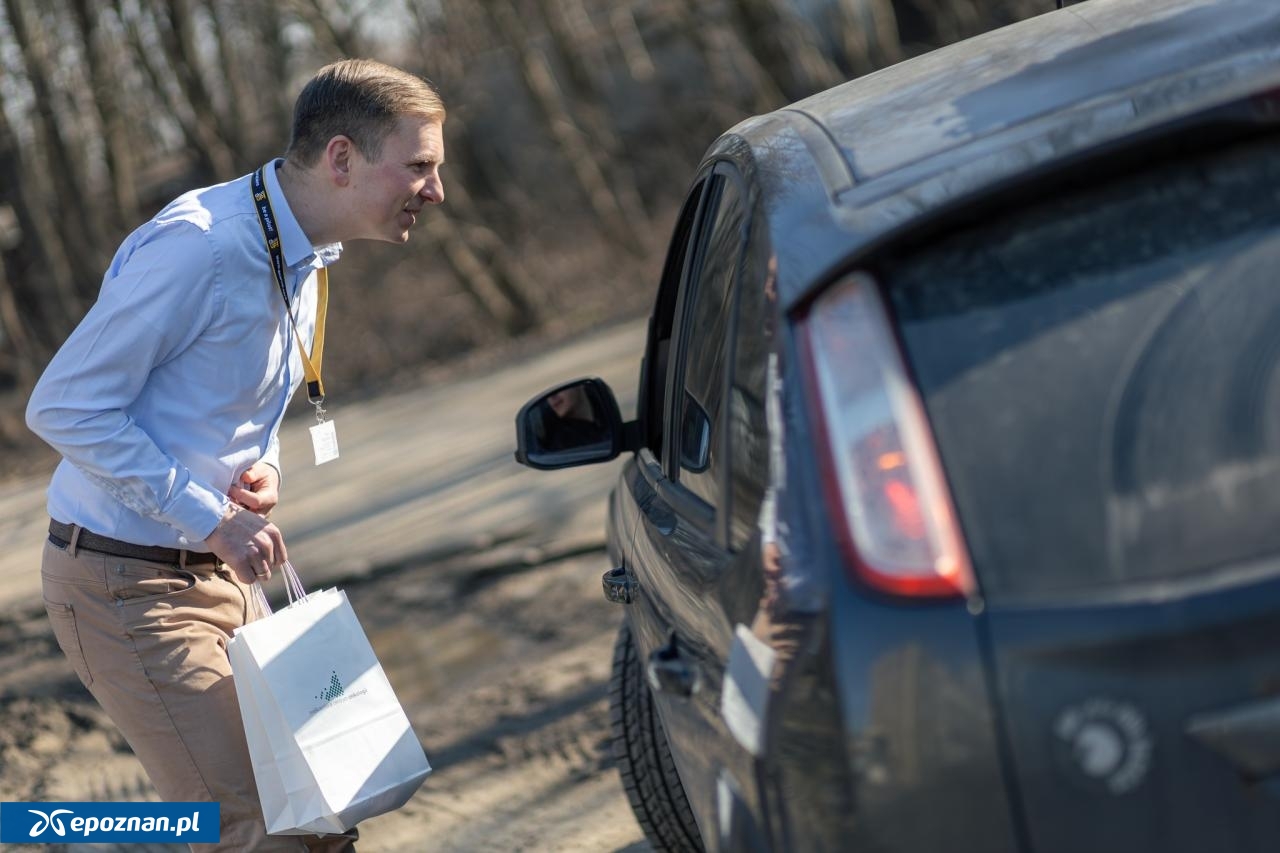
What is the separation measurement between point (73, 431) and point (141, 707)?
63 centimetres

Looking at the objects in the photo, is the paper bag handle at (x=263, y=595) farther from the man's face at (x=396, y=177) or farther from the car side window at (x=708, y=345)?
the car side window at (x=708, y=345)

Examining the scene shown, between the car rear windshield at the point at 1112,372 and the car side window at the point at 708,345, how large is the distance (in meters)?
0.60

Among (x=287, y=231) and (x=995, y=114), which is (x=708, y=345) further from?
(x=287, y=231)

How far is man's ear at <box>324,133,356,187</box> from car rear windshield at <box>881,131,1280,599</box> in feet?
5.24

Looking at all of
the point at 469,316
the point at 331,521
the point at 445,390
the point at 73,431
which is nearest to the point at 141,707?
the point at 73,431

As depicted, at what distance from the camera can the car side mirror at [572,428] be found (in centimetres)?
355

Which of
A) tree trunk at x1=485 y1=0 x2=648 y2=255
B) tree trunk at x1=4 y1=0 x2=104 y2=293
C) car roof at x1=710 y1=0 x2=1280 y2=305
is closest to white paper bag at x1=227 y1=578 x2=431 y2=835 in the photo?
car roof at x1=710 y1=0 x2=1280 y2=305

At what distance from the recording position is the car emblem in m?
1.59

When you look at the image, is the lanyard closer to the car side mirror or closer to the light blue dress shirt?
the light blue dress shirt

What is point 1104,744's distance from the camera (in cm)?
160

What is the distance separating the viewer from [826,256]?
1870mm

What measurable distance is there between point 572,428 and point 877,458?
76.7 inches

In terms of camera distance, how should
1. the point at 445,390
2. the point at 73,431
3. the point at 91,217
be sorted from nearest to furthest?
the point at 73,431, the point at 445,390, the point at 91,217

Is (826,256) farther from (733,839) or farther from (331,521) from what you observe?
(331,521)
